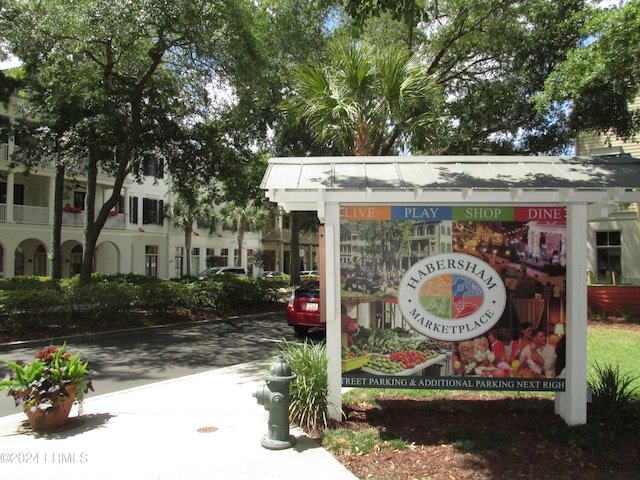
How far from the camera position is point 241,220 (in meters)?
44.8

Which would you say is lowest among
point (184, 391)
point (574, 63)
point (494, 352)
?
point (184, 391)

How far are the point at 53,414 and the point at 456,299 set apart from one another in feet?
14.4

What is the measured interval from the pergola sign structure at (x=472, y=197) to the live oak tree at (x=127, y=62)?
8.40 m

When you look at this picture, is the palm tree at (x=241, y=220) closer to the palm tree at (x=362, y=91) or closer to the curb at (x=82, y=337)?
the curb at (x=82, y=337)

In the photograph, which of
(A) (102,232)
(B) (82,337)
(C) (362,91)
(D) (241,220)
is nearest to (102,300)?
(B) (82,337)

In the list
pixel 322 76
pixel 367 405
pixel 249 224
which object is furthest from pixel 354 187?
pixel 249 224

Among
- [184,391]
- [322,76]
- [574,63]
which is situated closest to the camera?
[184,391]

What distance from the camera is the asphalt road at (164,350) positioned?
801 cm

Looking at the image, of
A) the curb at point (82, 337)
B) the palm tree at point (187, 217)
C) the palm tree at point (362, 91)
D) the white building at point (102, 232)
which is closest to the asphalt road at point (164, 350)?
the curb at point (82, 337)

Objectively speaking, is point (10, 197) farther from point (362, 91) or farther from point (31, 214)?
point (362, 91)

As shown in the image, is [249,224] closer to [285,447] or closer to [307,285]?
[307,285]

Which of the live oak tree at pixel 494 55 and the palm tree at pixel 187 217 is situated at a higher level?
the live oak tree at pixel 494 55

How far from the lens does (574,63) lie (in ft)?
35.4

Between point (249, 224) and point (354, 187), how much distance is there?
4178 centimetres
